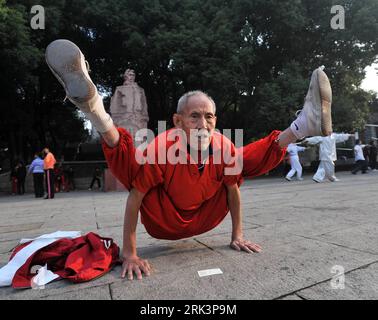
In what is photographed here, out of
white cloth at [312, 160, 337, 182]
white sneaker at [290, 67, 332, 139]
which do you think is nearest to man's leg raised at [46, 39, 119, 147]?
white sneaker at [290, 67, 332, 139]

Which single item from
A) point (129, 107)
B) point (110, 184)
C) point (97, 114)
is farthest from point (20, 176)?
point (97, 114)

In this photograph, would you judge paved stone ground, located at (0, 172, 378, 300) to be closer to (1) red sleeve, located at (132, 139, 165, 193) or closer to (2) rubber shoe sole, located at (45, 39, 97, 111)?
(1) red sleeve, located at (132, 139, 165, 193)

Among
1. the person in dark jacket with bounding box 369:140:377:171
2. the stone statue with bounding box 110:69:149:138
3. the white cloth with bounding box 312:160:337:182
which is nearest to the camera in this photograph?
the white cloth with bounding box 312:160:337:182

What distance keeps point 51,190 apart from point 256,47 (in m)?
12.1

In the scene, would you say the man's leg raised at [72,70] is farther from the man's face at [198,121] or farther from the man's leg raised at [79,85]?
the man's face at [198,121]

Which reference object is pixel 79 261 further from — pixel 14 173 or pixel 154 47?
pixel 154 47

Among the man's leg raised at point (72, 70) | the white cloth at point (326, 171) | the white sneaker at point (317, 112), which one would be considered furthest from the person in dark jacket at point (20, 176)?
the white sneaker at point (317, 112)

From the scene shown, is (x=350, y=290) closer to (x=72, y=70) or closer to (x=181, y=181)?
(x=181, y=181)

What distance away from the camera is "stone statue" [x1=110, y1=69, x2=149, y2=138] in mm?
14016

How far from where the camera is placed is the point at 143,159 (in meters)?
2.40

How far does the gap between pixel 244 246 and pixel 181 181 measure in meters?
0.78

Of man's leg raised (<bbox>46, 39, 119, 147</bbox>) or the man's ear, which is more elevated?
man's leg raised (<bbox>46, 39, 119, 147</bbox>)

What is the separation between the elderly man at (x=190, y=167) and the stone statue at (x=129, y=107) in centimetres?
1146
